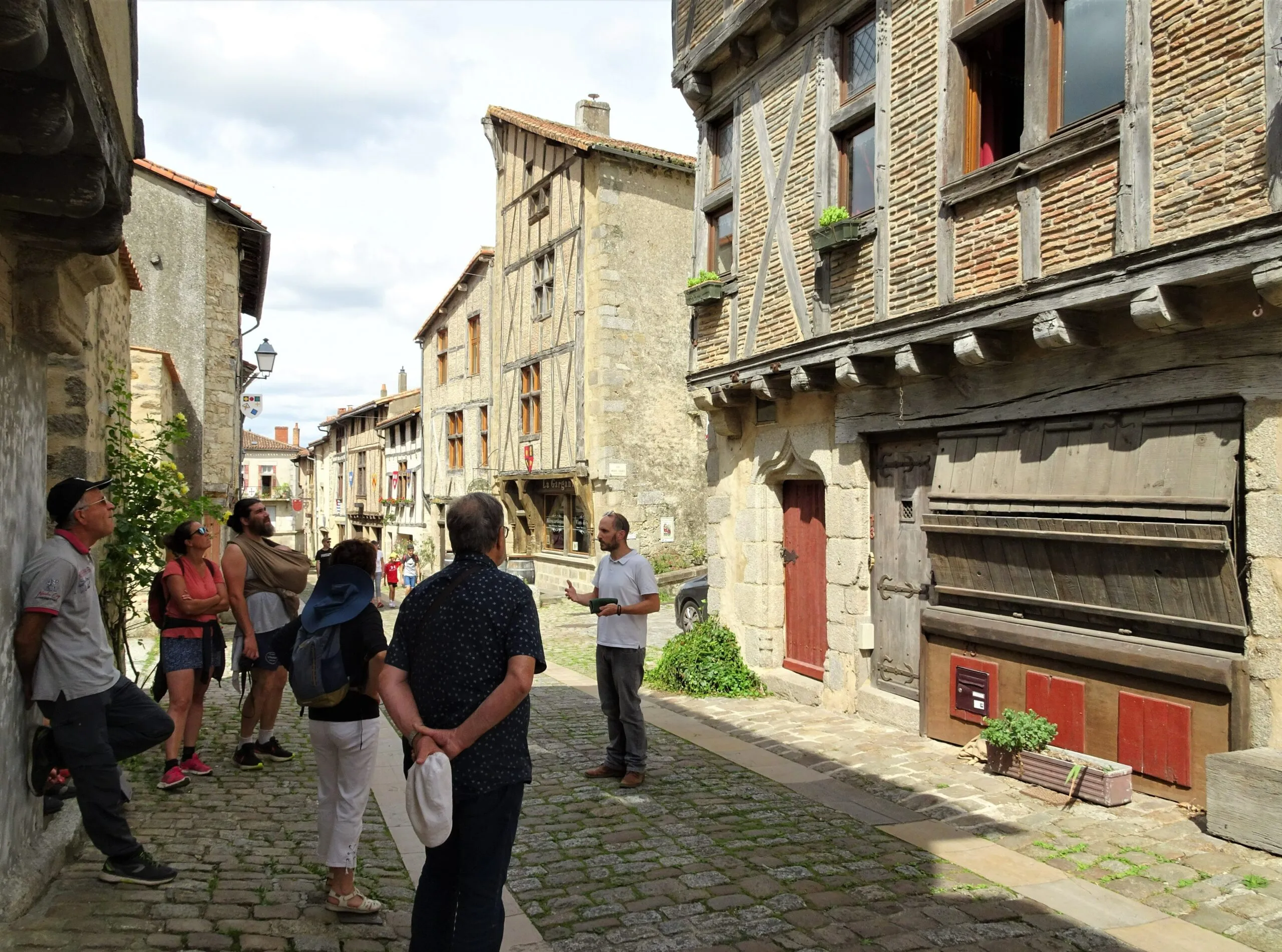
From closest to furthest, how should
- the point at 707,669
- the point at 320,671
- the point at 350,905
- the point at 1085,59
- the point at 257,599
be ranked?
the point at 320,671
the point at 350,905
the point at 1085,59
the point at 257,599
the point at 707,669

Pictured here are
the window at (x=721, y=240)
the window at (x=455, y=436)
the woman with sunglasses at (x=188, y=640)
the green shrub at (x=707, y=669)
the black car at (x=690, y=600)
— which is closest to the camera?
the woman with sunglasses at (x=188, y=640)

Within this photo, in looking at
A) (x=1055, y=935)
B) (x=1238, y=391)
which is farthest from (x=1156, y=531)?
(x=1055, y=935)

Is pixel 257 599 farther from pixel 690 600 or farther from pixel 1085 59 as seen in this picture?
pixel 690 600

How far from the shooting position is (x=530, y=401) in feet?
67.2

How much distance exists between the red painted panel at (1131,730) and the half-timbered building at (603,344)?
1251 centimetres

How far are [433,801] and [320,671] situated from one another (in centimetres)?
108

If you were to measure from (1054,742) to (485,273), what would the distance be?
1908 cm

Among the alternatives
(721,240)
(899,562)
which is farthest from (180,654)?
(721,240)

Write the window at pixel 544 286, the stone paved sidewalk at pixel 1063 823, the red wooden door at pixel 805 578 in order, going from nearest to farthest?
1. the stone paved sidewalk at pixel 1063 823
2. the red wooden door at pixel 805 578
3. the window at pixel 544 286

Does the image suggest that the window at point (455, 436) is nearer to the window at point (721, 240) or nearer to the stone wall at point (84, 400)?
the window at point (721, 240)

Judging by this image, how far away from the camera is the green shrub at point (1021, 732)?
5676mm

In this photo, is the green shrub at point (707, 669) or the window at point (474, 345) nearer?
the green shrub at point (707, 669)

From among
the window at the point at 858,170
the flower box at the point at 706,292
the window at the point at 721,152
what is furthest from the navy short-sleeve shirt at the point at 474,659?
the window at the point at 721,152

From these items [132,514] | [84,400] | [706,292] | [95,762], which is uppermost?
[706,292]
